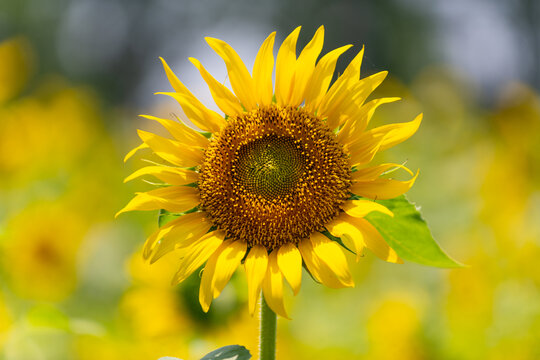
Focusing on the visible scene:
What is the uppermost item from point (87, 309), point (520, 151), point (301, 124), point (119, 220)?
point (520, 151)

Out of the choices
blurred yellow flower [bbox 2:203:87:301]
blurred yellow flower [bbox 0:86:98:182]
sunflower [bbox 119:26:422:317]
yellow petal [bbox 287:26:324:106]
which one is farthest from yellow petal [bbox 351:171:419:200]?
blurred yellow flower [bbox 0:86:98:182]

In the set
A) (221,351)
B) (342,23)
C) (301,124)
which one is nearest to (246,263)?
(221,351)

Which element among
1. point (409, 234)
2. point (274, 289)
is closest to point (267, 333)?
point (274, 289)

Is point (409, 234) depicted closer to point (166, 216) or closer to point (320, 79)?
point (320, 79)

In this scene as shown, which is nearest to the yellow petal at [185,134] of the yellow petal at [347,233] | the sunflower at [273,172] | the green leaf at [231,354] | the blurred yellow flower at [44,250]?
the sunflower at [273,172]

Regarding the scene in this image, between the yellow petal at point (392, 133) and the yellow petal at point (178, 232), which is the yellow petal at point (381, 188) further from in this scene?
the yellow petal at point (178, 232)

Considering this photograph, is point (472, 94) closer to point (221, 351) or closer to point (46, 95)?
point (46, 95)
